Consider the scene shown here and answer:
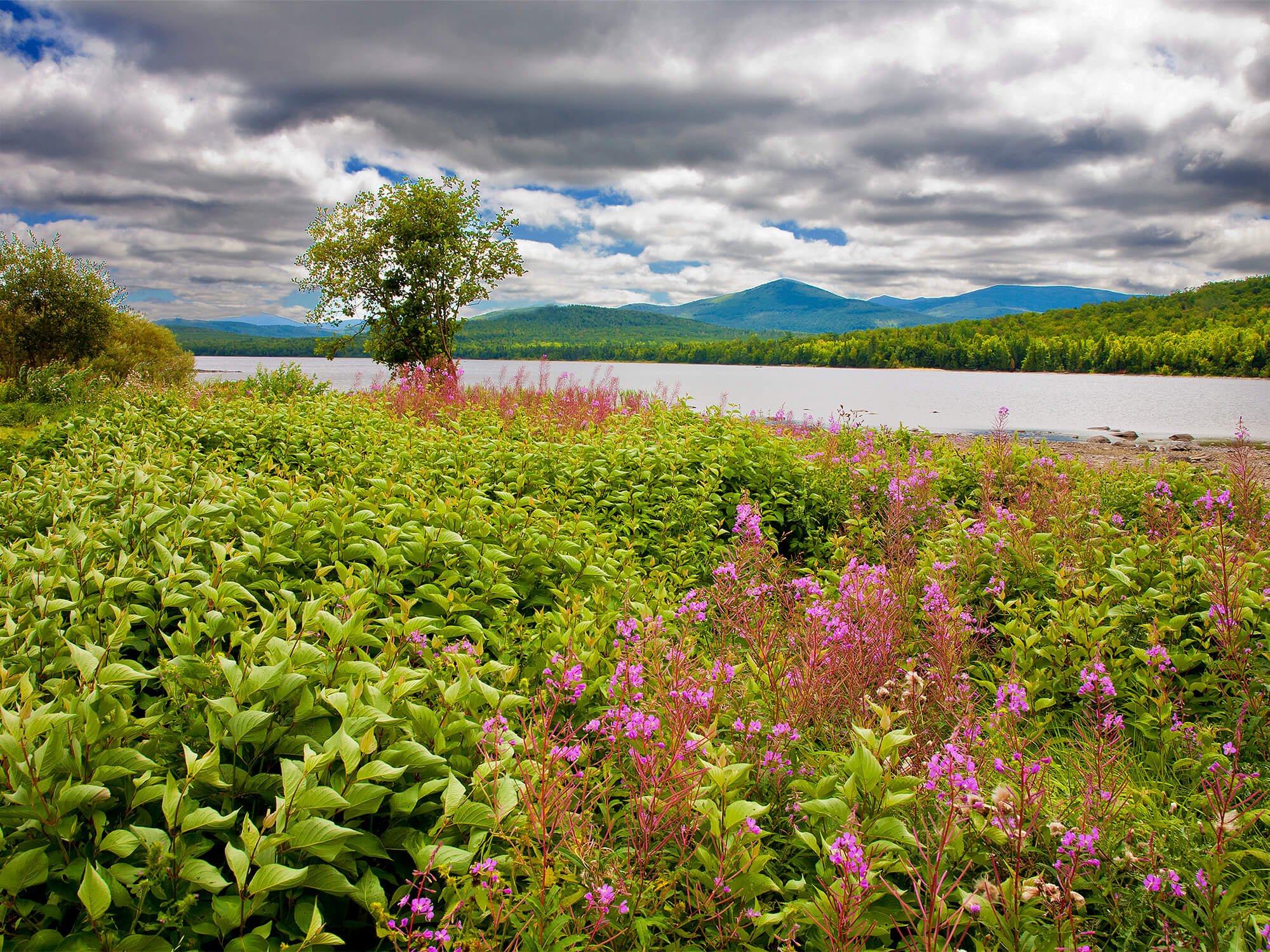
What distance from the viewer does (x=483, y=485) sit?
5.31m

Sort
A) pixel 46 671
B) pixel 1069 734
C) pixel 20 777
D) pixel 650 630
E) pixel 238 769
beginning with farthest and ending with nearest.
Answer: pixel 1069 734, pixel 650 630, pixel 46 671, pixel 238 769, pixel 20 777

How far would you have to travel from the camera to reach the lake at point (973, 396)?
81.7ft

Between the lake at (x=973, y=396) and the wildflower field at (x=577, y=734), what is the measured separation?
17.8 feet

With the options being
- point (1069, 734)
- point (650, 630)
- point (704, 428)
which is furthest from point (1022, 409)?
point (650, 630)

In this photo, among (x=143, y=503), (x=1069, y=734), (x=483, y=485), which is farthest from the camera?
(x=483, y=485)

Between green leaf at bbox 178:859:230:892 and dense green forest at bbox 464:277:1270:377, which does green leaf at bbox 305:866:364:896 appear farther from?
dense green forest at bbox 464:277:1270:377

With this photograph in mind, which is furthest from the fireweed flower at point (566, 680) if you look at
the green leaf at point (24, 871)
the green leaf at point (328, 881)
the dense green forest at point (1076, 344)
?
the dense green forest at point (1076, 344)

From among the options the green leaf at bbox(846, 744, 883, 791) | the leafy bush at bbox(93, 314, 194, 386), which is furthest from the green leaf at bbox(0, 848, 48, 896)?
the leafy bush at bbox(93, 314, 194, 386)

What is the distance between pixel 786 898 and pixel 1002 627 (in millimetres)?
2488

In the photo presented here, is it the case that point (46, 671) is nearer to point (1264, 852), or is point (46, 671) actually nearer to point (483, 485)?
point (483, 485)

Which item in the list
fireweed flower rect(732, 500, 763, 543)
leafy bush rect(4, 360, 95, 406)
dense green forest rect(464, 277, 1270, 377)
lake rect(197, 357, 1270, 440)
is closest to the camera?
fireweed flower rect(732, 500, 763, 543)

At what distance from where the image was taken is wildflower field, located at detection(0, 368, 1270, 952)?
1543 mm

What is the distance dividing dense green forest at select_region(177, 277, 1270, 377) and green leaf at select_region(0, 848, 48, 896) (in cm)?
4714

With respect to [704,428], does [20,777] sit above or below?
below
